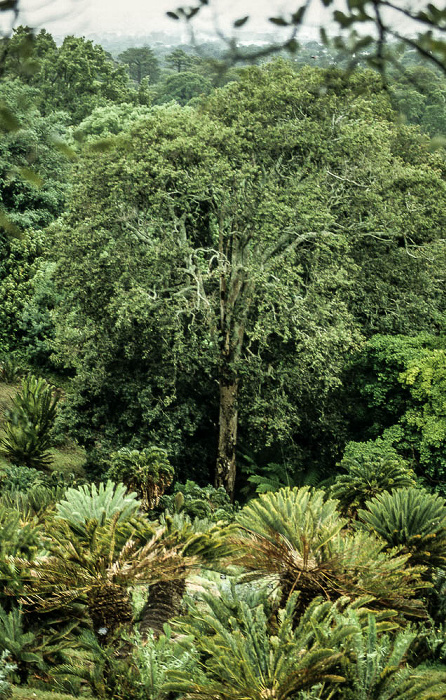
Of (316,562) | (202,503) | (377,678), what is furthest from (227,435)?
(377,678)

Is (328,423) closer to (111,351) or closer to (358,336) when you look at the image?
(358,336)

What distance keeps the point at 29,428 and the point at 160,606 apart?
10.1m

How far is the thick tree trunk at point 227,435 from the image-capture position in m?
16.3

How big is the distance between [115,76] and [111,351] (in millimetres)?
26543

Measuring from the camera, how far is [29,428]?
15500 mm

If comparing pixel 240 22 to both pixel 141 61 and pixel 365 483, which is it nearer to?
pixel 365 483

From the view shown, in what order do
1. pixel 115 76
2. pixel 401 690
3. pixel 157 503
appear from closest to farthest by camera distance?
pixel 401 690 < pixel 157 503 < pixel 115 76

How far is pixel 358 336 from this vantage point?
14.5m

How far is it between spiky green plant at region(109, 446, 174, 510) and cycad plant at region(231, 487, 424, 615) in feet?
22.3

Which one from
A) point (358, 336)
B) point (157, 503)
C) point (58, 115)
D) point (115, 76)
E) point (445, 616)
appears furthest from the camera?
point (115, 76)

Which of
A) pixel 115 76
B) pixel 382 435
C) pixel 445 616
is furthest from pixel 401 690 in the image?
pixel 115 76

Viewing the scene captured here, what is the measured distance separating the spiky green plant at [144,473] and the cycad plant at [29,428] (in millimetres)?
3154

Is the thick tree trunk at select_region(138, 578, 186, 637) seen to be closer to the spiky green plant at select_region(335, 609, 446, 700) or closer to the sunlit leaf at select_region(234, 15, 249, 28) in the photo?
the spiky green plant at select_region(335, 609, 446, 700)

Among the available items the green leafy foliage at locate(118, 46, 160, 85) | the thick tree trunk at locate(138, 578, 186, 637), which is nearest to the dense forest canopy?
the thick tree trunk at locate(138, 578, 186, 637)
